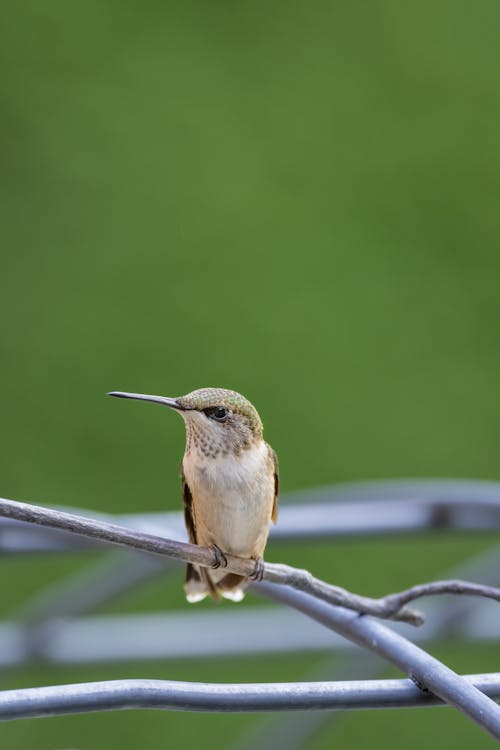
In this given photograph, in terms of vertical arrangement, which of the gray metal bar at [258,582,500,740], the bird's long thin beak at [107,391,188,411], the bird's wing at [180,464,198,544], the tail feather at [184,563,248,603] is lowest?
the tail feather at [184,563,248,603]

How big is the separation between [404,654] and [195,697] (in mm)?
132

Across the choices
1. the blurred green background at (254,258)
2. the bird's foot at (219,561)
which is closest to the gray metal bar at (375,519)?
the bird's foot at (219,561)

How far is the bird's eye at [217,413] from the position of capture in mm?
797

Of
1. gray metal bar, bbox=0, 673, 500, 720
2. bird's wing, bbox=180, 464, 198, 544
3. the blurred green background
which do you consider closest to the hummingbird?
bird's wing, bbox=180, 464, 198, 544

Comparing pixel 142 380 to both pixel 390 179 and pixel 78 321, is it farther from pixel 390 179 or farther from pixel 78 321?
pixel 390 179

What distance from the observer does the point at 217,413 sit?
81 cm

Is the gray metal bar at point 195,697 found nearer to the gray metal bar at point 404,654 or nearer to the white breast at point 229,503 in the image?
the gray metal bar at point 404,654

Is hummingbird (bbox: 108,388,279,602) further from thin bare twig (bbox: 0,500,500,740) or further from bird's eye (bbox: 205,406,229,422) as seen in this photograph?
thin bare twig (bbox: 0,500,500,740)

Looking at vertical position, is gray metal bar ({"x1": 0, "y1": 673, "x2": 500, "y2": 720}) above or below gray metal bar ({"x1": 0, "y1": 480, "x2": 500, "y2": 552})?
above

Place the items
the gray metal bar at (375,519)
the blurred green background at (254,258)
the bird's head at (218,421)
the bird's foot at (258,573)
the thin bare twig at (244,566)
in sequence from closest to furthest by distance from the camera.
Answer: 1. the thin bare twig at (244,566)
2. the bird's foot at (258,573)
3. the bird's head at (218,421)
4. the gray metal bar at (375,519)
5. the blurred green background at (254,258)

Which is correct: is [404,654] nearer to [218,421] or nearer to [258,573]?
[258,573]

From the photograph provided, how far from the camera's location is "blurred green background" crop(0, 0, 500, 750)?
2615mm

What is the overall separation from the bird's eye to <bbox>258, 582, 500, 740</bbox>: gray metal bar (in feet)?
0.46

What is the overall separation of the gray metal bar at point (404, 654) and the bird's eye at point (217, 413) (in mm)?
140
